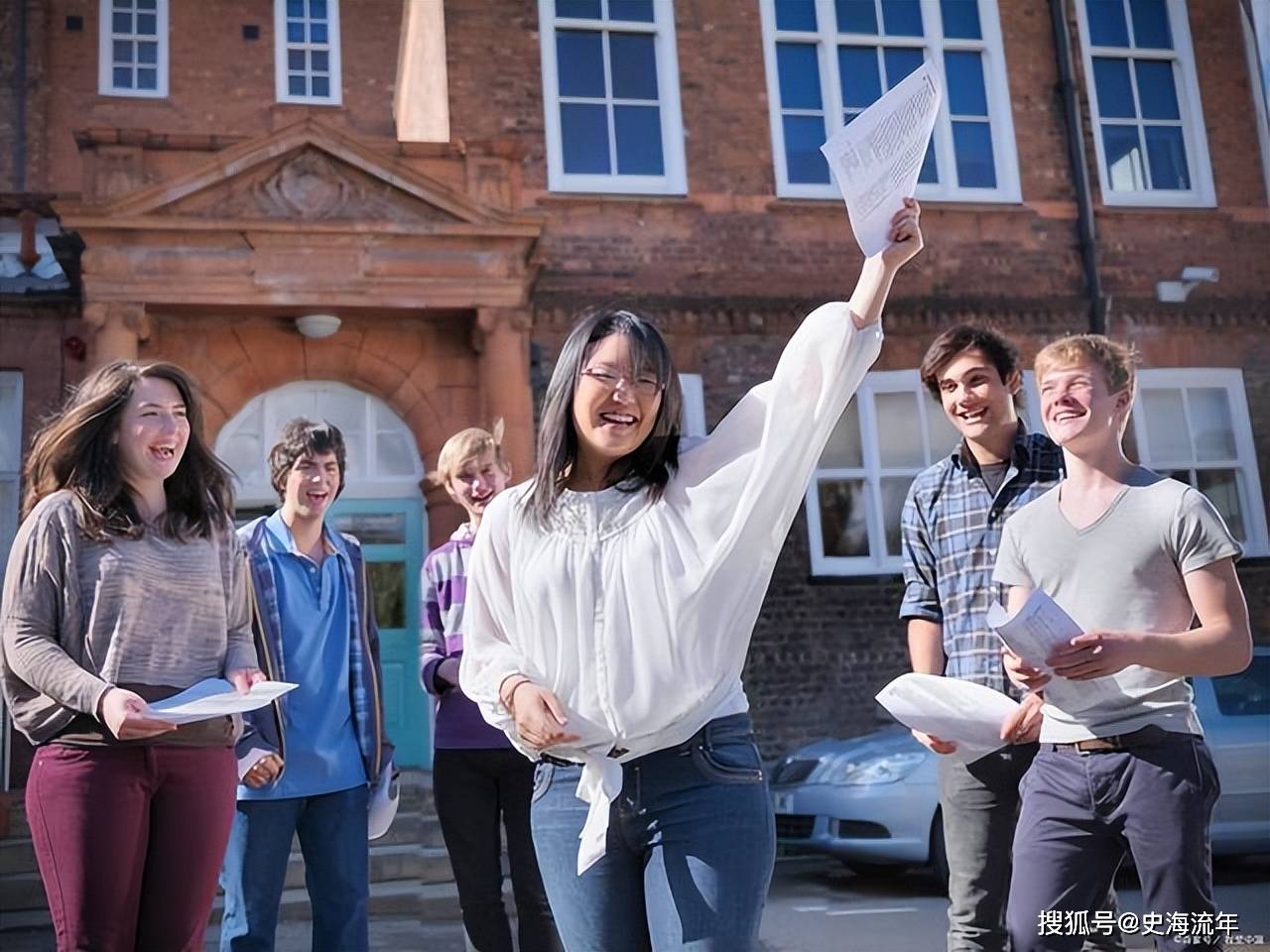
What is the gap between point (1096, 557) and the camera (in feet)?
9.73

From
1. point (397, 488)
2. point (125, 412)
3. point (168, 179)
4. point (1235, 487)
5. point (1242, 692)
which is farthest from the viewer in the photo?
point (1235, 487)

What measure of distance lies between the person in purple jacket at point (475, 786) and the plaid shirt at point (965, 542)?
4.47ft

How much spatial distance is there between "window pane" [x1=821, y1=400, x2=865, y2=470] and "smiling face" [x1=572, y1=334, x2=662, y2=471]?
29.5 feet

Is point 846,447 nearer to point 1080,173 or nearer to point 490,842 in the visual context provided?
point 1080,173

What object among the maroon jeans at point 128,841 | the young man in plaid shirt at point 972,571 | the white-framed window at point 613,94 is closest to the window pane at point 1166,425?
the white-framed window at point 613,94

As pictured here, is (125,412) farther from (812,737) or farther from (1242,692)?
(812,737)

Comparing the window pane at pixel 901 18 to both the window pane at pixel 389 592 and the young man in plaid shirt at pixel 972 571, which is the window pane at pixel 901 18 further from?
the young man in plaid shirt at pixel 972 571

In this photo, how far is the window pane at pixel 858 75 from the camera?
1192 centimetres

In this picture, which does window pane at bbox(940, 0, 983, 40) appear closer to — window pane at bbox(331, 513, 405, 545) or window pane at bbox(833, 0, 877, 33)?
window pane at bbox(833, 0, 877, 33)

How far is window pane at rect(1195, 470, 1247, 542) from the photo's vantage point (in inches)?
467

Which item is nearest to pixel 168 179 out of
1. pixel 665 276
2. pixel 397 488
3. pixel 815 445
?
pixel 397 488

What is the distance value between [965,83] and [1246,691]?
6606 millimetres

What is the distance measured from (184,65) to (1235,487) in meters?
10.2

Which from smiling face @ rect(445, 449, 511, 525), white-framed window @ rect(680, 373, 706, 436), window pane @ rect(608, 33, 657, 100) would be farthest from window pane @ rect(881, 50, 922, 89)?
smiling face @ rect(445, 449, 511, 525)
